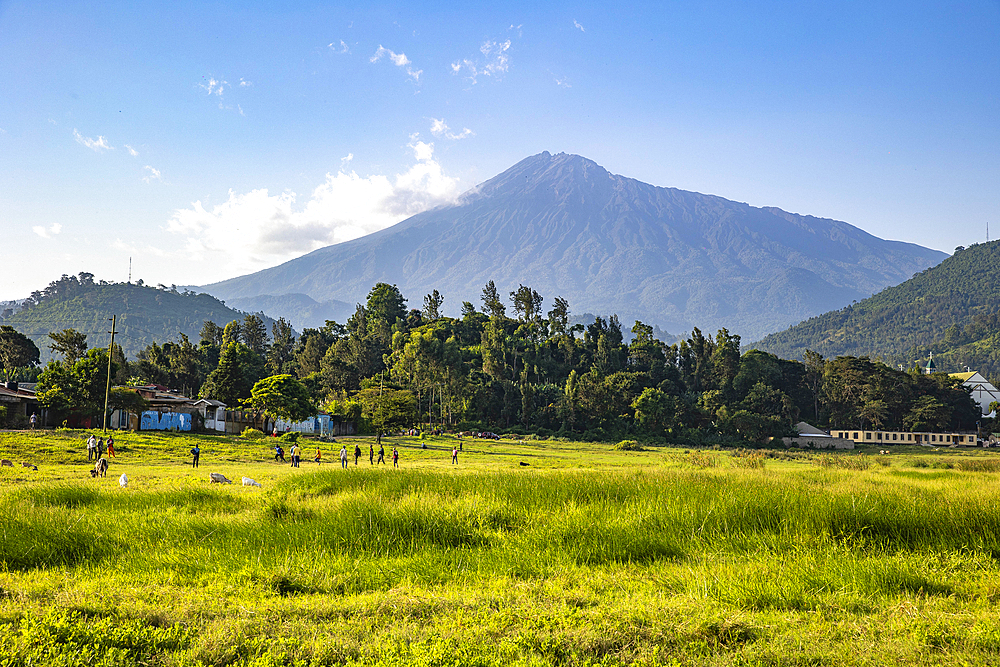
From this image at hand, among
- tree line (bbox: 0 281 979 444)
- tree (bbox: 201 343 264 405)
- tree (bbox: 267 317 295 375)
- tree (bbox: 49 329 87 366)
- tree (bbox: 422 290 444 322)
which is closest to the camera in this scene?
tree (bbox: 201 343 264 405)

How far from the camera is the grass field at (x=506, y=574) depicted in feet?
18.2

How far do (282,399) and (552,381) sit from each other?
1982 inches

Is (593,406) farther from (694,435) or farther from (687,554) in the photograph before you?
(687,554)

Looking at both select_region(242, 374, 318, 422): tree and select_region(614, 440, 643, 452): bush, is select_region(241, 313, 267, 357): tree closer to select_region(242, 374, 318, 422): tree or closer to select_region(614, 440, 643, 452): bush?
select_region(242, 374, 318, 422): tree

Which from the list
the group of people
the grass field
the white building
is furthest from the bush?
the white building

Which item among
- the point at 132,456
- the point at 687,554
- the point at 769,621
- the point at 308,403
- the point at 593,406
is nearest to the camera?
the point at 769,621

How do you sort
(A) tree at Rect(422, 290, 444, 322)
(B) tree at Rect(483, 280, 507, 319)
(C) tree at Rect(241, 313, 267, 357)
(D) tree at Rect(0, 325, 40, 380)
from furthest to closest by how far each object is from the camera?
(A) tree at Rect(422, 290, 444, 322)
(C) tree at Rect(241, 313, 267, 357)
(B) tree at Rect(483, 280, 507, 319)
(D) tree at Rect(0, 325, 40, 380)

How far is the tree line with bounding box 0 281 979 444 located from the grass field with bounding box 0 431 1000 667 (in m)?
53.7

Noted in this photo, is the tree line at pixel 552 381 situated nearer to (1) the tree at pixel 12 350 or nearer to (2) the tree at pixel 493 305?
(2) the tree at pixel 493 305

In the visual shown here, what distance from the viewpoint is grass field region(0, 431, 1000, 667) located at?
5559mm

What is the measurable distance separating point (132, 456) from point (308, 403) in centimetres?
2251

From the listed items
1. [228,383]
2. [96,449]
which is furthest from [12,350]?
[96,449]

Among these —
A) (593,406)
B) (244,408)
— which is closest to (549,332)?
(593,406)

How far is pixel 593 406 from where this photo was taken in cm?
8044
